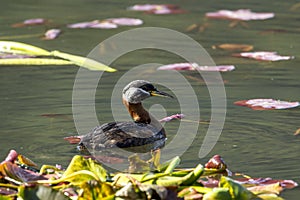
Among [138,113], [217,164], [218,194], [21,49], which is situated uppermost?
[218,194]

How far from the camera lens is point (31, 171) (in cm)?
532

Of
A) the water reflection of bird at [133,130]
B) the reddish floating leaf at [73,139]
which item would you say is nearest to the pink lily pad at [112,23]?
the water reflection of bird at [133,130]

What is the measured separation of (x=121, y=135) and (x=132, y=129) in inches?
8.4

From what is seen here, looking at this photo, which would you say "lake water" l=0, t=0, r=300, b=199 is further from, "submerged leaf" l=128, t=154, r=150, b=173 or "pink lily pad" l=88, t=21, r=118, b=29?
"submerged leaf" l=128, t=154, r=150, b=173

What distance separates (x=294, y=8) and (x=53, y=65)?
4.10m

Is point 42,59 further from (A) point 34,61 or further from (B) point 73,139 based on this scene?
(B) point 73,139

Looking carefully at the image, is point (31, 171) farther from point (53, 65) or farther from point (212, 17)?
point (212, 17)

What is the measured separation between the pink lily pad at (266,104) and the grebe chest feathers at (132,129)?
718mm

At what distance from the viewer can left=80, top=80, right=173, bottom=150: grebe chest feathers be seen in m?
6.86

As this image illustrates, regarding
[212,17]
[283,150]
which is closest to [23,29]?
[212,17]

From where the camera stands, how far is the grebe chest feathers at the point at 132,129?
22.5ft

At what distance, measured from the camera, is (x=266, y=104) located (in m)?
7.76

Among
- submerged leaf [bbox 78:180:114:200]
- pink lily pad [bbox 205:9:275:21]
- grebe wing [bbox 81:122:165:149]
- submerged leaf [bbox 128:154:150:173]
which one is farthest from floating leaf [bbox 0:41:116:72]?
submerged leaf [bbox 78:180:114:200]

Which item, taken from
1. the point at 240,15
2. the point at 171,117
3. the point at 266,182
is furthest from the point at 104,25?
the point at 266,182
